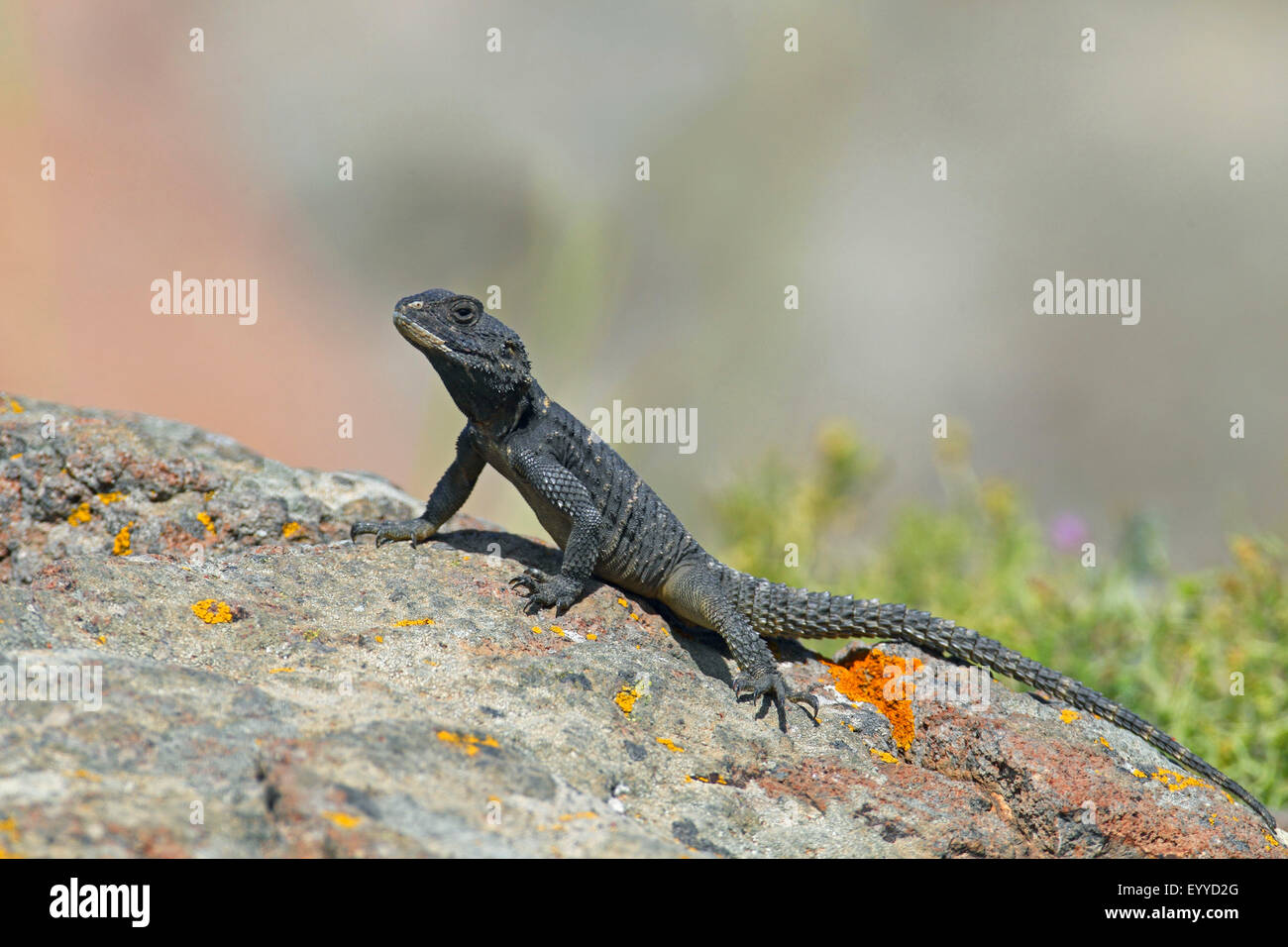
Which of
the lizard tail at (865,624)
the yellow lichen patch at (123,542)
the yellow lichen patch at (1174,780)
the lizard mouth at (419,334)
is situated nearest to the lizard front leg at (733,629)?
the lizard tail at (865,624)

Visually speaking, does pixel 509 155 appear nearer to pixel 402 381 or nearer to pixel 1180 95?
pixel 402 381

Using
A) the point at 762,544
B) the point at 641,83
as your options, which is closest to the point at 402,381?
the point at 641,83

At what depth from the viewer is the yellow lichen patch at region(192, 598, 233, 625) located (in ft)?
14.3

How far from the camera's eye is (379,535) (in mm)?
5520

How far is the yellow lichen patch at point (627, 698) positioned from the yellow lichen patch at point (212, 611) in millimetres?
1650

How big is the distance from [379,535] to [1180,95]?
21.9 metres

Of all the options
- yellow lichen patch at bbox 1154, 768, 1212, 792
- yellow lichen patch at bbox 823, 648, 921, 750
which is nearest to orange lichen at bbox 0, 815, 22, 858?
yellow lichen patch at bbox 823, 648, 921, 750

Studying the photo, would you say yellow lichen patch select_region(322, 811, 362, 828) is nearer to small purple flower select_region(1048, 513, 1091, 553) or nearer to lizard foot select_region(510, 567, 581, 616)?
lizard foot select_region(510, 567, 581, 616)

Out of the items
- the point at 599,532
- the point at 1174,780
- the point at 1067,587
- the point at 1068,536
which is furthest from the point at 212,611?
the point at 1068,536

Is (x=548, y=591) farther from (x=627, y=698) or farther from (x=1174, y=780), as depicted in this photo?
(x=1174, y=780)

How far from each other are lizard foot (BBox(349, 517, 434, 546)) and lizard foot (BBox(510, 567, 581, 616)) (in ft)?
2.13

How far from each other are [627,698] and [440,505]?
5.66 feet

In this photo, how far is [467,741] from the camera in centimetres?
370
